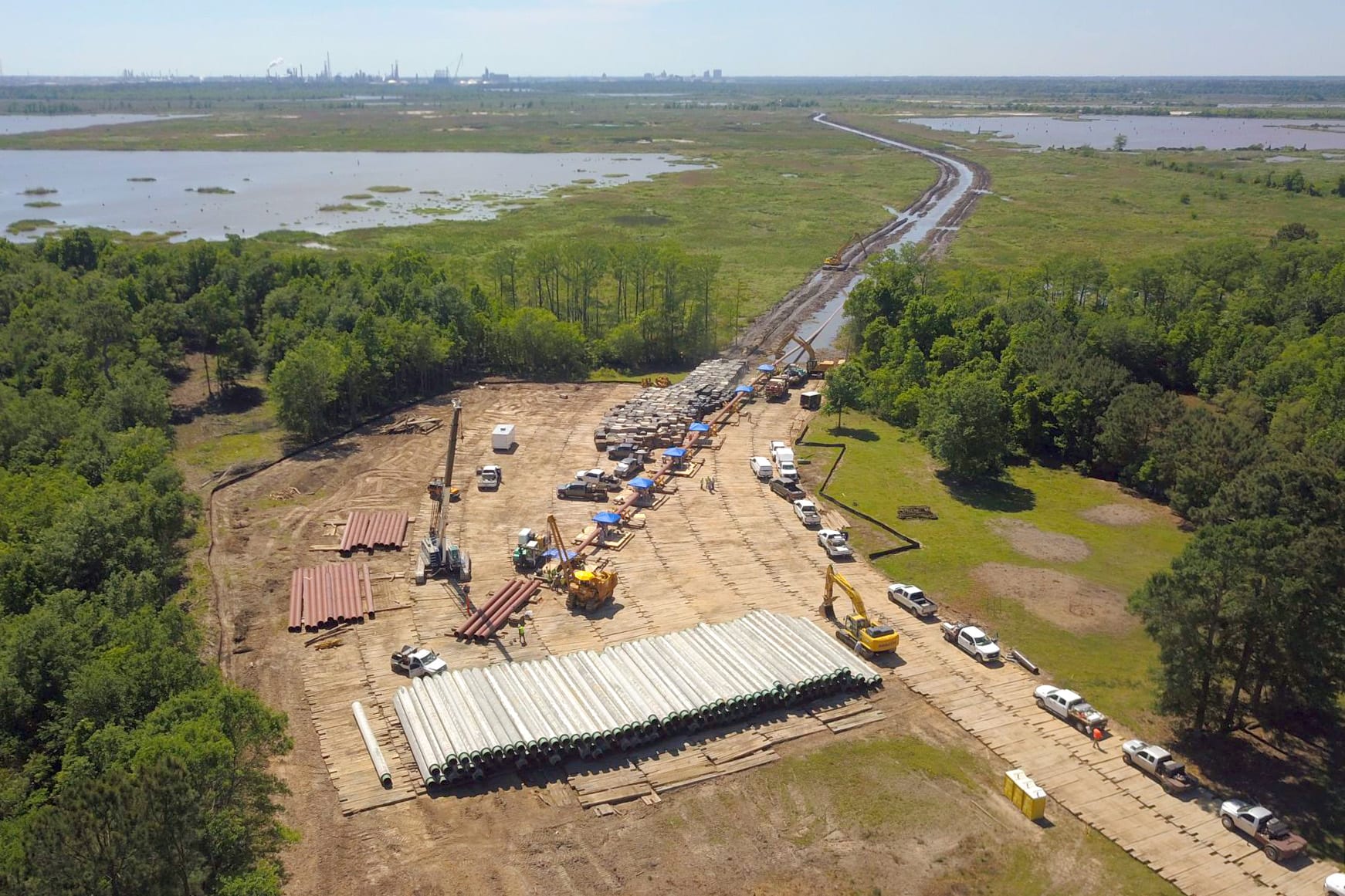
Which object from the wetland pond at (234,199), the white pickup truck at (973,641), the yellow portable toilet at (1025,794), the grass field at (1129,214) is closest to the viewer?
the yellow portable toilet at (1025,794)

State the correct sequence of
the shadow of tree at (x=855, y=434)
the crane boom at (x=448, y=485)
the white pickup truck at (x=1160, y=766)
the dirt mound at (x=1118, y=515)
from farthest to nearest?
the shadow of tree at (x=855, y=434) < the dirt mound at (x=1118, y=515) < the crane boom at (x=448, y=485) < the white pickup truck at (x=1160, y=766)

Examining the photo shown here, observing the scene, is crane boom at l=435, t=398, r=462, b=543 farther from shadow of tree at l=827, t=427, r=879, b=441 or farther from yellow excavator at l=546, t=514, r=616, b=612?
shadow of tree at l=827, t=427, r=879, b=441

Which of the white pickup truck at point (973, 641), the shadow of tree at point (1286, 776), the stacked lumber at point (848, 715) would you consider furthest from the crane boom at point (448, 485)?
the shadow of tree at point (1286, 776)

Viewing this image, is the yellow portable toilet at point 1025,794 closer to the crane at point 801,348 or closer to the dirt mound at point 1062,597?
the dirt mound at point 1062,597

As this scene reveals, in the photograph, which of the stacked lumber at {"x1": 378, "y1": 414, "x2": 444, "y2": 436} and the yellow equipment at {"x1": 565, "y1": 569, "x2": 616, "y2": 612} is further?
the stacked lumber at {"x1": 378, "y1": 414, "x2": 444, "y2": 436}

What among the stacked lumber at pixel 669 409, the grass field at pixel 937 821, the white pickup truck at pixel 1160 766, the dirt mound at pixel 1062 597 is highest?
the stacked lumber at pixel 669 409

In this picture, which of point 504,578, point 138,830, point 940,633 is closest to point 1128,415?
point 940,633

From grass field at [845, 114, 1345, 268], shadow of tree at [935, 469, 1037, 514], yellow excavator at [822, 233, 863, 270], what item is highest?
grass field at [845, 114, 1345, 268]

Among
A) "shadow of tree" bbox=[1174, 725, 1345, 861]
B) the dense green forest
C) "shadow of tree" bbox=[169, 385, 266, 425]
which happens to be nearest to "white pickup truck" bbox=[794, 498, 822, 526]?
the dense green forest
